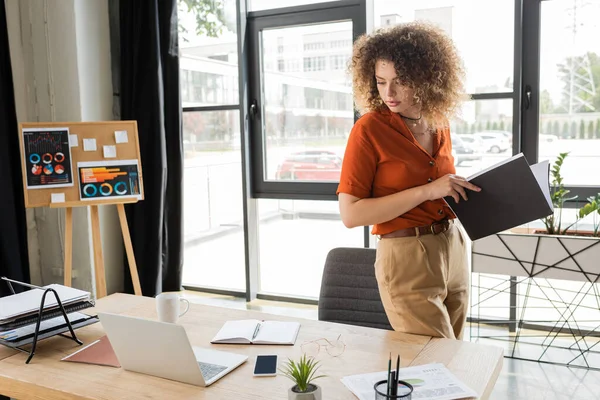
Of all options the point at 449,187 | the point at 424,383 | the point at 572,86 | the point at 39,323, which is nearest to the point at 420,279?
the point at 449,187

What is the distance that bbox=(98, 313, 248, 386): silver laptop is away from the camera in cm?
121

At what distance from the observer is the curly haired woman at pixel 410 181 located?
164 cm

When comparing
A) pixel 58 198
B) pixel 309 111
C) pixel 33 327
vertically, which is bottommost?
pixel 33 327

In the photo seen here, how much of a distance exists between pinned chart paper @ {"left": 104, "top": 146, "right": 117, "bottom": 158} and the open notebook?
2.21 meters

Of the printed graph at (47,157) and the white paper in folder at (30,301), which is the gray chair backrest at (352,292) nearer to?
the white paper in folder at (30,301)

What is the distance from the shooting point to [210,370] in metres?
1.34

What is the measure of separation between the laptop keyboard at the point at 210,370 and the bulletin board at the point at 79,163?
239cm

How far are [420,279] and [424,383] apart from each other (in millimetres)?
454

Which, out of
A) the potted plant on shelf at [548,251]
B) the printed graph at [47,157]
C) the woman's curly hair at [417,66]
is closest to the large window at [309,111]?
the potted plant on shelf at [548,251]

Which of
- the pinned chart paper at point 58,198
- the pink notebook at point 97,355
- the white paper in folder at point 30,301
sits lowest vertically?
the pink notebook at point 97,355

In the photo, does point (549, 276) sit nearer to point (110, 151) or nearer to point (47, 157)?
point (110, 151)

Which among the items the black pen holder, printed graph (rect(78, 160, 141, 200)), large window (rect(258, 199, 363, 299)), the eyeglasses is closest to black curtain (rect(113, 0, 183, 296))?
printed graph (rect(78, 160, 141, 200))

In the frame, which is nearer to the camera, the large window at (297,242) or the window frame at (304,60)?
the window frame at (304,60)

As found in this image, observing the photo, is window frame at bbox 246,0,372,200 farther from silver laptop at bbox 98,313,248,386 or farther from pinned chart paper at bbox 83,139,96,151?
silver laptop at bbox 98,313,248,386
